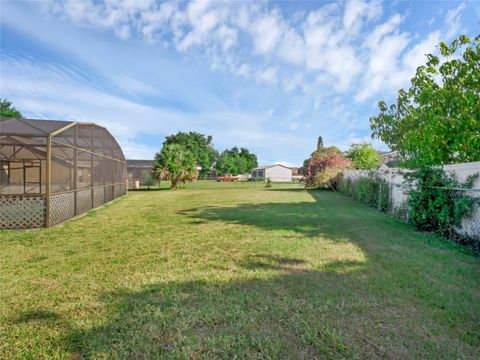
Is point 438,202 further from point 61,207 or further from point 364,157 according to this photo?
point 364,157

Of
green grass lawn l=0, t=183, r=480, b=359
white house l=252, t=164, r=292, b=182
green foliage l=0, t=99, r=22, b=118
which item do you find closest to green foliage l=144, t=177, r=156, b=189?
green foliage l=0, t=99, r=22, b=118

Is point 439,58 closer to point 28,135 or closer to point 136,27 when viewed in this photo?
point 136,27

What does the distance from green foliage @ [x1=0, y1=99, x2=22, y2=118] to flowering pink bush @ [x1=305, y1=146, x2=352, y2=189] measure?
1270 inches

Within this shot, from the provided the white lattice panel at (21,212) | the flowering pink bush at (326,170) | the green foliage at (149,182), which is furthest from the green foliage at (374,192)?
the green foliage at (149,182)

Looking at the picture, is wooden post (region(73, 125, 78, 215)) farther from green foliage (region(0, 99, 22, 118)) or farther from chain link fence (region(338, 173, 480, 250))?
green foliage (region(0, 99, 22, 118))

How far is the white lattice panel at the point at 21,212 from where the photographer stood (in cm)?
638

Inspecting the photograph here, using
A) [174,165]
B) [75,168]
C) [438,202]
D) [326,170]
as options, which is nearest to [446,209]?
[438,202]

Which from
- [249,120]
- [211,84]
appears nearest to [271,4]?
[211,84]

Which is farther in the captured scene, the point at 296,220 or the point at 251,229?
the point at 296,220

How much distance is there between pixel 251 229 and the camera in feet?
20.8

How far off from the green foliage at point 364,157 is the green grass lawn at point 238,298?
17942 mm

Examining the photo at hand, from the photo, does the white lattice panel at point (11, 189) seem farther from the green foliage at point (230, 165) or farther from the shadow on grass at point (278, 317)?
the green foliage at point (230, 165)

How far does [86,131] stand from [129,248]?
7129mm

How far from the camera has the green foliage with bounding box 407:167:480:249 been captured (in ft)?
17.1
